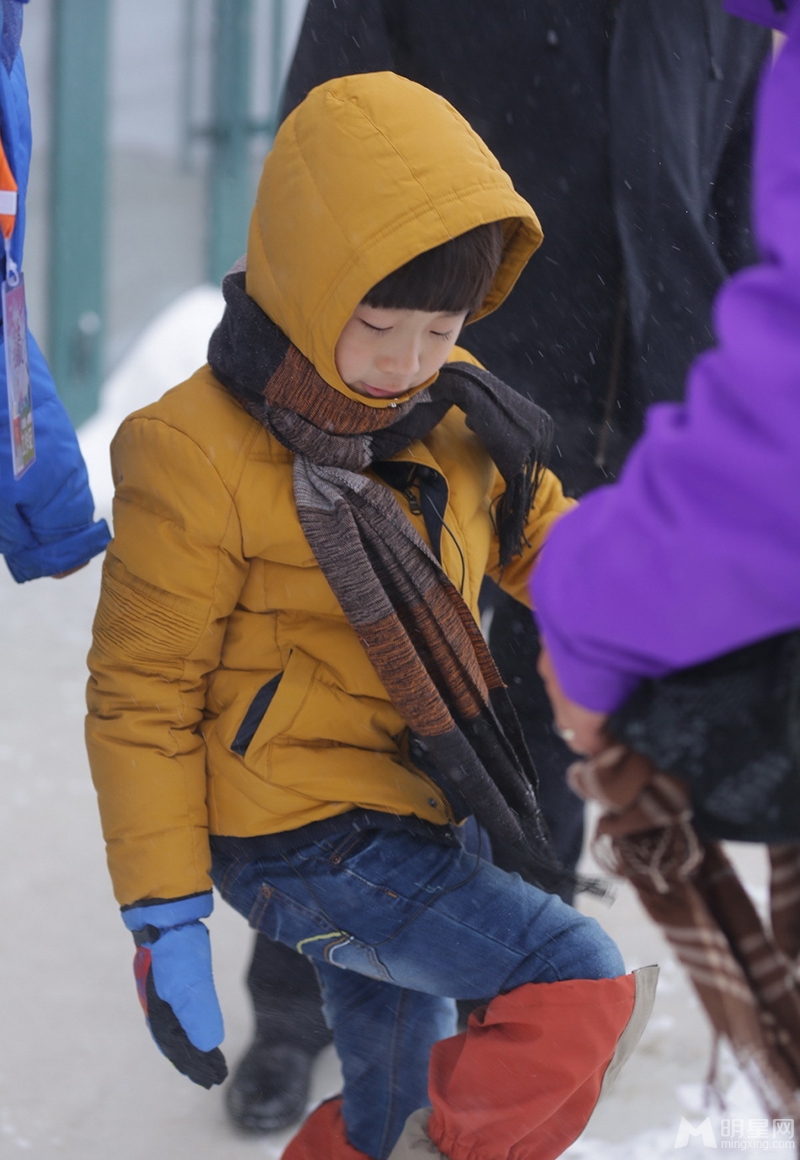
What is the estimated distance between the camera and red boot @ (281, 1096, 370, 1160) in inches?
62.4

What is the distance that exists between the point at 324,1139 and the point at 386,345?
3.27 feet

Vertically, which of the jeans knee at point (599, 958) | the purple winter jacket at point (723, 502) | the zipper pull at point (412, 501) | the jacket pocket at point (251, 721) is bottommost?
the jeans knee at point (599, 958)

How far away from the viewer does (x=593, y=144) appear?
1787 millimetres

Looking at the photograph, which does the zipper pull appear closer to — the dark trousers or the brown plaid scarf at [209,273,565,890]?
the brown plaid scarf at [209,273,565,890]

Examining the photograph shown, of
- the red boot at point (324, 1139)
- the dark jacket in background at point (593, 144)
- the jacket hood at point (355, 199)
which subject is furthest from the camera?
the dark jacket in background at point (593, 144)

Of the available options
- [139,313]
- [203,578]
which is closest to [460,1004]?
[203,578]

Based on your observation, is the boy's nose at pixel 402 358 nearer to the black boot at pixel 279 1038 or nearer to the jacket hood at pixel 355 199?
the jacket hood at pixel 355 199

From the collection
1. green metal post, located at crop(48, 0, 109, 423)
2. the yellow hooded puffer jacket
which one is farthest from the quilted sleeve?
green metal post, located at crop(48, 0, 109, 423)

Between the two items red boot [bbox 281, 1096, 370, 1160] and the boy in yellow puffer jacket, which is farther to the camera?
red boot [bbox 281, 1096, 370, 1160]

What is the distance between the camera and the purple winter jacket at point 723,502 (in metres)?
0.74

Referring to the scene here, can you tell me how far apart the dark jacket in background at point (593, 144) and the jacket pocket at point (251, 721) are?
72 centimetres

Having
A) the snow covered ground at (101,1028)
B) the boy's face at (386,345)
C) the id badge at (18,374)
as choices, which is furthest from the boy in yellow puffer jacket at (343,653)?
the snow covered ground at (101,1028)

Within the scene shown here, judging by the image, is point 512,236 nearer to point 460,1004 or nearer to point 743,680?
point 743,680

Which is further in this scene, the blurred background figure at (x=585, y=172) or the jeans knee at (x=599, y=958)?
the blurred background figure at (x=585, y=172)
